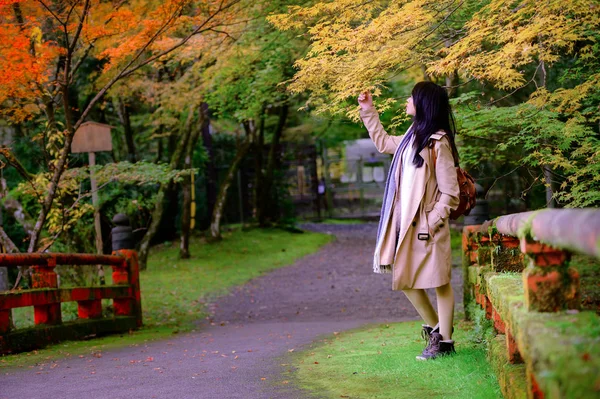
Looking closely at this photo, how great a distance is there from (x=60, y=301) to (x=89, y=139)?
5.72 metres

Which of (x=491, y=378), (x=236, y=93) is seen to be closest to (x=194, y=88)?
(x=236, y=93)

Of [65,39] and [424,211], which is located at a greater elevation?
[65,39]

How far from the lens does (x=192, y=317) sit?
11336mm

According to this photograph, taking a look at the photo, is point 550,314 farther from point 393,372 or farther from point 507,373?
point 393,372

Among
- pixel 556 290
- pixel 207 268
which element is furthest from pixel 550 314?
pixel 207 268

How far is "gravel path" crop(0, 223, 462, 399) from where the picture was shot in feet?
15.9

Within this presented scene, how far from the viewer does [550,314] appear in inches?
101

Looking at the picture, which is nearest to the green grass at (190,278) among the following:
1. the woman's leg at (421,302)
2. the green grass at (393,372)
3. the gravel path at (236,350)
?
the gravel path at (236,350)

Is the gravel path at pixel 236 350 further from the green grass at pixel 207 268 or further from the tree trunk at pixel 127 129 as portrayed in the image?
the tree trunk at pixel 127 129

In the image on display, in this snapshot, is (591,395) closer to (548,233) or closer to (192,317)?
(548,233)

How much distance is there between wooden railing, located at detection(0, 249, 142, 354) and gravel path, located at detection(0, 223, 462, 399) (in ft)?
2.83

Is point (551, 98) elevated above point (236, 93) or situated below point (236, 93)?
below

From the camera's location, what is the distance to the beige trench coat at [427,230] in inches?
192

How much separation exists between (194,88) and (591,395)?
1378 cm
